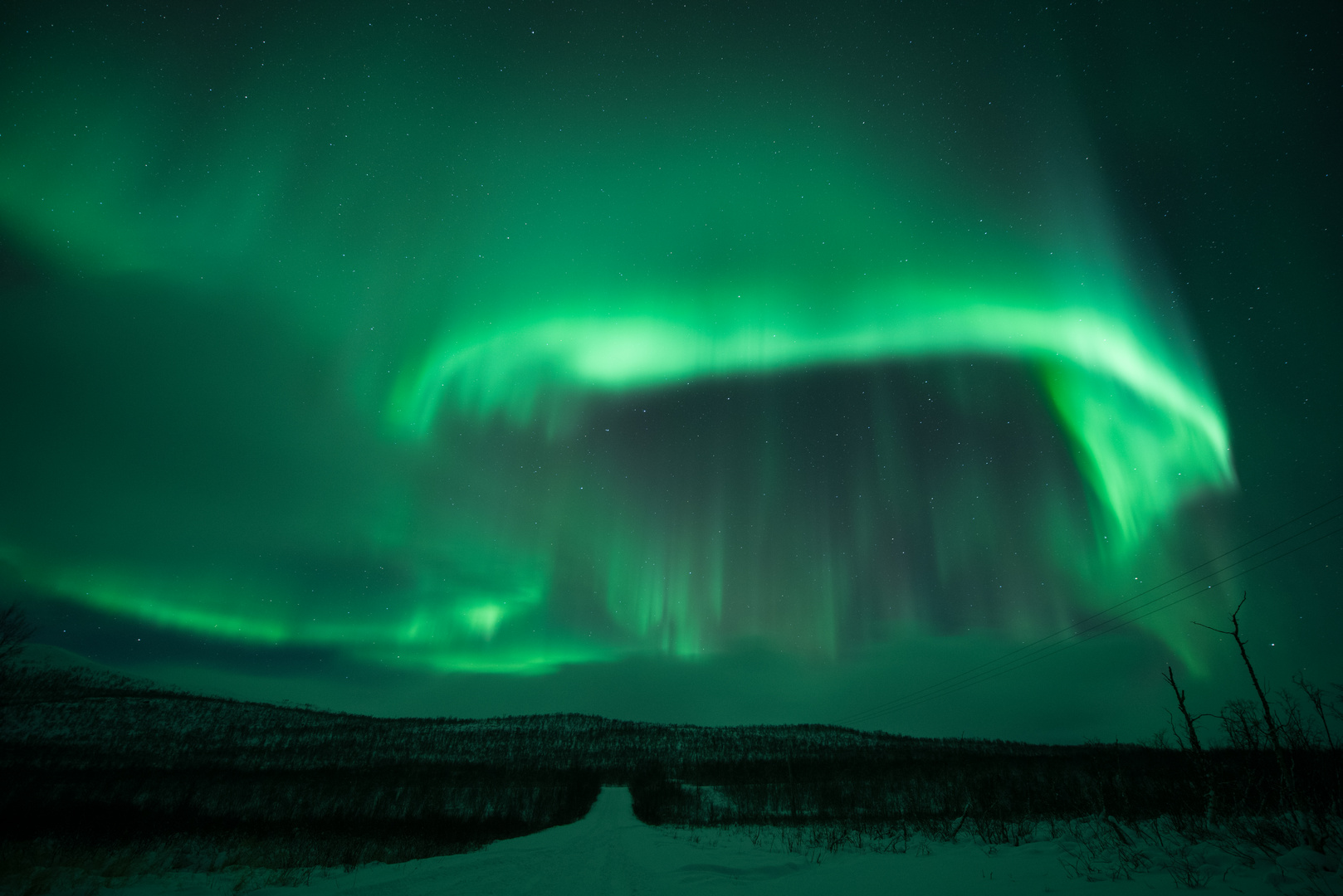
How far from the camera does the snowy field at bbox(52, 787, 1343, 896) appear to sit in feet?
24.1

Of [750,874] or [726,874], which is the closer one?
[750,874]

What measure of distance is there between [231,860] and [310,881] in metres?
6.48

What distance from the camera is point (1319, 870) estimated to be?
6867 mm

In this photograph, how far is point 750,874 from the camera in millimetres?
12789

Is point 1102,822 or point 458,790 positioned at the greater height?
point 1102,822

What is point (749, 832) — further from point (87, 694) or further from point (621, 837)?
point (87, 694)

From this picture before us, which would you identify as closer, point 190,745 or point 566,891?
point 566,891

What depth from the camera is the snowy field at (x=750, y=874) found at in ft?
24.1

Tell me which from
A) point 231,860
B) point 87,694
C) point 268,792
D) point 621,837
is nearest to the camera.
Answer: point 231,860

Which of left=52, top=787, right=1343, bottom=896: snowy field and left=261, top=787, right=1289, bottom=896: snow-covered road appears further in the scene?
left=261, top=787, right=1289, bottom=896: snow-covered road

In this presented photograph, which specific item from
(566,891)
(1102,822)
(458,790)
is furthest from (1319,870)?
(458,790)

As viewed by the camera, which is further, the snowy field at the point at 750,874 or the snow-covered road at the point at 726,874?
the snow-covered road at the point at 726,874

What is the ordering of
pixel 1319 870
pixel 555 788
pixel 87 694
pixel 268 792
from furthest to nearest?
pixel 87 694
pixel 555 788
pixel 268 792
pixel 1319 870

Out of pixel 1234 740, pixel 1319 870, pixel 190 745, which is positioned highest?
pixel 1234 740
